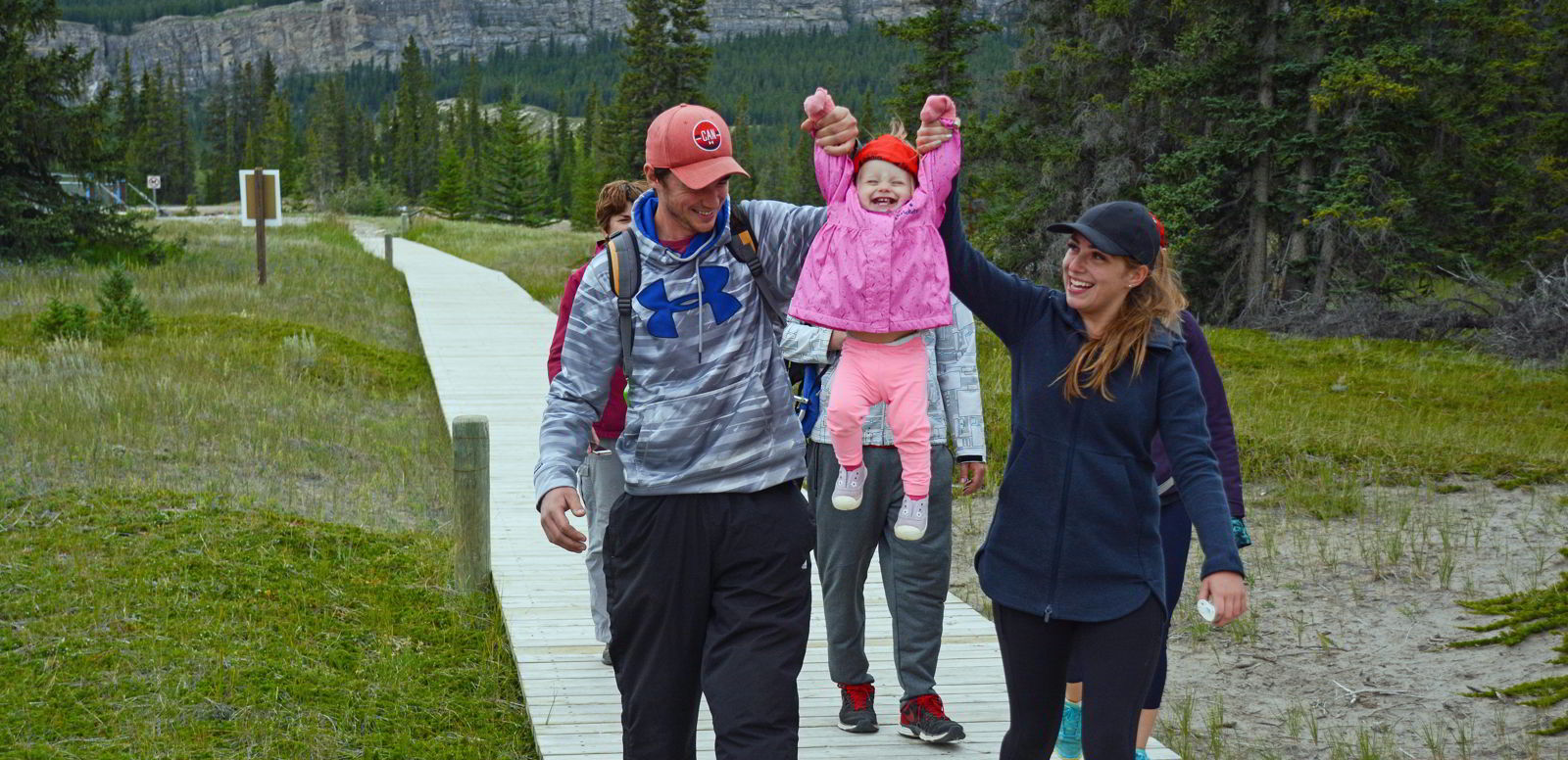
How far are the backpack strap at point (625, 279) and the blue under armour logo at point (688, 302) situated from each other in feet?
0.12

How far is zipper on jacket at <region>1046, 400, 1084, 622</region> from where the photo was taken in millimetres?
3465

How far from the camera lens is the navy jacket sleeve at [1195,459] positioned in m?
3.40

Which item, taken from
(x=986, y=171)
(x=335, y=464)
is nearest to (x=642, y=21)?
(x=986, y=171)

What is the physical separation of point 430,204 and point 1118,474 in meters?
110

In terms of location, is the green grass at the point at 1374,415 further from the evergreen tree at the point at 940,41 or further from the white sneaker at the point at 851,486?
the evergreen tree at the point at 940,41

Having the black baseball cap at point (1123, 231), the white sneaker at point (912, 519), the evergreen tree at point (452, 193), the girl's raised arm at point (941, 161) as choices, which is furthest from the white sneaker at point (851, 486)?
the evergreen tree at point (452, 193)

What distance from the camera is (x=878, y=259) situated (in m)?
3.74

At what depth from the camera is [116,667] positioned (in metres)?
5.78

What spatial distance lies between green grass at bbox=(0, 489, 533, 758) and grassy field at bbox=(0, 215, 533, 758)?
12 millimetres

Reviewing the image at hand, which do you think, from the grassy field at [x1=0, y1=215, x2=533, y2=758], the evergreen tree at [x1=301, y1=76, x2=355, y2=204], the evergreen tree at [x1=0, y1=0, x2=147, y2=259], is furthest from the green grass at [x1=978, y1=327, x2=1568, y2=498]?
the evergreen tree at [x1=301, y1=76, x2=355, y2=204]

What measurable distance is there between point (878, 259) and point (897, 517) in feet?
4.47

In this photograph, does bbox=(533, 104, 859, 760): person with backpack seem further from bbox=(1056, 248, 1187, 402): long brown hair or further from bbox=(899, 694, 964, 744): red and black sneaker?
bbox=(899, 694, 964, 744): red and black sneaker

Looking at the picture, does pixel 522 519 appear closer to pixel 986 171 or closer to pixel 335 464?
pixel 335 464

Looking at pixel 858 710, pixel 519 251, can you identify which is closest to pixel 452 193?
pixel 519 251
